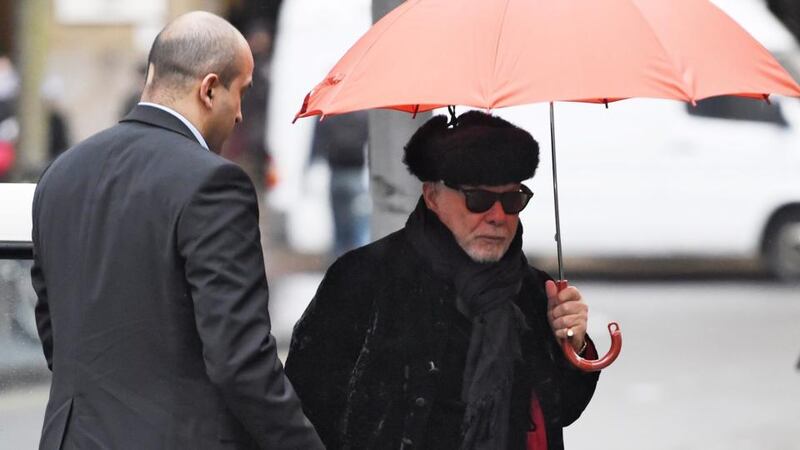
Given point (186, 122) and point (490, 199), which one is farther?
point (490, 199)

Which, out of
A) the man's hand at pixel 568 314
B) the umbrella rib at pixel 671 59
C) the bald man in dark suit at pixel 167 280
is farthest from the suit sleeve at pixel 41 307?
the umbrella rib at pixel 671 59

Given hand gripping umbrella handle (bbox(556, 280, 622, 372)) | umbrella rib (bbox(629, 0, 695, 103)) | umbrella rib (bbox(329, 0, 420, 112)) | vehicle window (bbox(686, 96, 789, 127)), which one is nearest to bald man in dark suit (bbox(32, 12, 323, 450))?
umbrella rib (bbox(329, 0, 420, 112))

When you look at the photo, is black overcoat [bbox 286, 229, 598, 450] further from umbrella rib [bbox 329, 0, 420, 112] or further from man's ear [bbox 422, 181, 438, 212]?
umbrella rib [bbox 329, 0, 420, 112]

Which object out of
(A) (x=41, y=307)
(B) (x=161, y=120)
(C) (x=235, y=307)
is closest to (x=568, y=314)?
(C) (x=235, y=307)

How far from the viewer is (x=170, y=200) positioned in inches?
123

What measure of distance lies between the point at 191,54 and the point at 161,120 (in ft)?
0.51

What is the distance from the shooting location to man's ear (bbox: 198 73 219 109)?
3254mm

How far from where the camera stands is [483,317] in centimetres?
376

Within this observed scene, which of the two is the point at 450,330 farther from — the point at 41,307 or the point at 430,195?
the point at 41,307

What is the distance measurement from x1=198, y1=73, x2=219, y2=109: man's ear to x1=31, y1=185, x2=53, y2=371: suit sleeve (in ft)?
1.45

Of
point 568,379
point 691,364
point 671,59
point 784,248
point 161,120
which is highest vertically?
point 671,59

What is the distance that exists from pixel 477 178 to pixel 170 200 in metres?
0.93

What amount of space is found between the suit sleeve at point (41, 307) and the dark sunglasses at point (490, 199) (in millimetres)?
1044

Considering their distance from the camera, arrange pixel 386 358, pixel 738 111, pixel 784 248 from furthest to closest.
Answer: pixel 784 248, pixel 738 111, pixel 386 358
